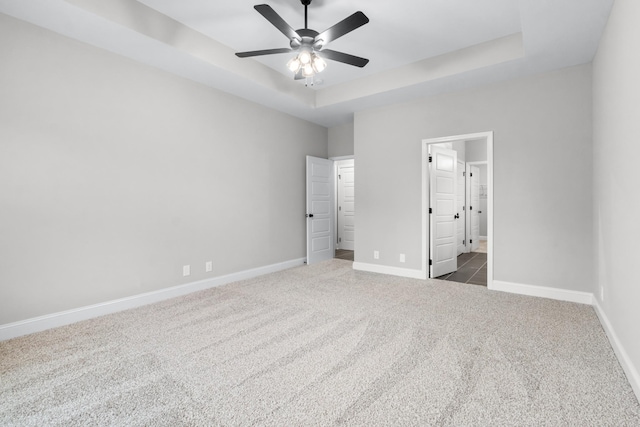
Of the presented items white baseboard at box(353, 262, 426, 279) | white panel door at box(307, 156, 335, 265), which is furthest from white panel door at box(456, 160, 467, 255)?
white panel door at box(307, 156, 335, 265)

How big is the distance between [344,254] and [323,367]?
494 cm

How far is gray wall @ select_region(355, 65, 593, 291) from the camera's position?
3.58 m

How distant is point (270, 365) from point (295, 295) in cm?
170

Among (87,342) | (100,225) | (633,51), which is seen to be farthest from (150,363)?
(633,51)

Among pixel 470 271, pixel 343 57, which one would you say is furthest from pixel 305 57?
pixel 470 271

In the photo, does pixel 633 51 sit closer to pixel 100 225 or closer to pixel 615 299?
pixel 615 299

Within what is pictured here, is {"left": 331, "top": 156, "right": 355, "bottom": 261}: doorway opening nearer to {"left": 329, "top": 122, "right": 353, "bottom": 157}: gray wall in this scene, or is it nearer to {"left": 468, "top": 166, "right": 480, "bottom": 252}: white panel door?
{"left": 329, "top": 122, "right": 353, "bottom": 157}: gray wall

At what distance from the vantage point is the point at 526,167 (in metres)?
3.89

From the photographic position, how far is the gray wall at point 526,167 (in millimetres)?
3584

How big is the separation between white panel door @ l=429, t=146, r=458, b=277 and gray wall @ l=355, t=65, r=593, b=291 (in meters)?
0.22

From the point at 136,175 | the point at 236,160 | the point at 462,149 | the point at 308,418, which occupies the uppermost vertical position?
the point at 462,149

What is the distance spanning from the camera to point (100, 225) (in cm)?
327

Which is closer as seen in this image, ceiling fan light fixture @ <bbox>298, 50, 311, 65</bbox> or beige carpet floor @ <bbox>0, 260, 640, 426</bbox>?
beige carpet floor @ <bbox>0, 260, 640, 426</bbox>

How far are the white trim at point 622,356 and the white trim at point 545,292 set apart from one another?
586 millimetres
